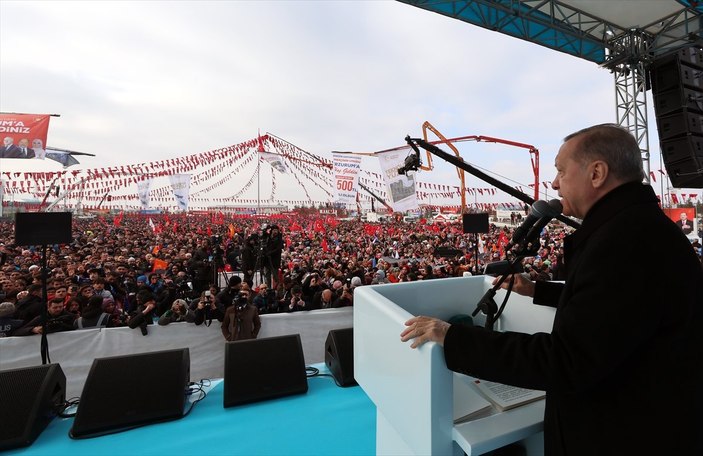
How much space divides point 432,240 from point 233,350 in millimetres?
13409

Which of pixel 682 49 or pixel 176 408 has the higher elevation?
pixel 682 49

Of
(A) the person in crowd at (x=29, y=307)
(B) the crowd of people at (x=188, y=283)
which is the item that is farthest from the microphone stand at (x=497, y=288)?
(A) the person in crowd at (x=29, y=307)

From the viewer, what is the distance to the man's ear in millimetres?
757

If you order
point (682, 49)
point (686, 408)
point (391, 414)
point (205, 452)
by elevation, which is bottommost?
point (205, 452)

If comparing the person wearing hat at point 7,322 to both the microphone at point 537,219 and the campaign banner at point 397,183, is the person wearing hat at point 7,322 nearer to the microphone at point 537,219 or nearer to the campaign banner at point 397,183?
the microphone at point 537,219

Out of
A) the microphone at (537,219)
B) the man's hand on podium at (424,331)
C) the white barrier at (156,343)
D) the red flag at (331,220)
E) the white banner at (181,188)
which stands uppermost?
the white banner at (181,188)

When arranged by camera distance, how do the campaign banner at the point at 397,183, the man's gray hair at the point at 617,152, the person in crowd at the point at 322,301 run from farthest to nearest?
the campaign banner at the point at 397,183 → the person in crowd at the point at 322,301 → the man's gray hair at the point at 617,152

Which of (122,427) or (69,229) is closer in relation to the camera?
(122,427)

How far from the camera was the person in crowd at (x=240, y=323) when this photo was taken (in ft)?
12.1

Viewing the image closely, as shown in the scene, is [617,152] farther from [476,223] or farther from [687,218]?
[687,218]

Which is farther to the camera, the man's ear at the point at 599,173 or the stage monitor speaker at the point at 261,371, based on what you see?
the stage monitor speaker at the point at 261,371

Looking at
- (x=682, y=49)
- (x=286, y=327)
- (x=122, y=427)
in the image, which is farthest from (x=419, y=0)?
(x=122, y=427)

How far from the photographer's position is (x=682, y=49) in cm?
431

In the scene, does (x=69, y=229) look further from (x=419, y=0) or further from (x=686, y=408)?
(x=419, y=0)
